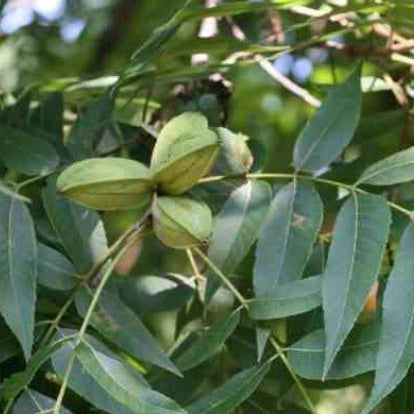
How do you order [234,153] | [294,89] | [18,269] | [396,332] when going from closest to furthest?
[396,332] → [18,269] → [234,153] → [294,89]

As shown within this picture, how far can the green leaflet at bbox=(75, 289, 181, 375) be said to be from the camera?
107 centimetres

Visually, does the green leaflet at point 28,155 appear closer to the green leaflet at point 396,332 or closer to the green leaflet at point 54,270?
the green leaflet at point 54,270

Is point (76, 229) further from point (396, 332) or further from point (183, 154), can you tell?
point (396, 332)

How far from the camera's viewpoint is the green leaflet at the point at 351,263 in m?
0.96

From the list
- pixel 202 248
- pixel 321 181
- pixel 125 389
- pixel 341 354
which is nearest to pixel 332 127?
pixel 321 181

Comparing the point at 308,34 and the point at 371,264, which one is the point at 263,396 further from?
the point at 308,34

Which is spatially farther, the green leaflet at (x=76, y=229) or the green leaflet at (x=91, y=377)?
the green leaflet at (x=76, y=229)

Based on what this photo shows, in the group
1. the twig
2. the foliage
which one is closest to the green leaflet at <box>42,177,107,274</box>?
the foliage

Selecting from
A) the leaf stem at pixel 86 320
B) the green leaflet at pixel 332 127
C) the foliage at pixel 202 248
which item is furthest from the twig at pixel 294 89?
the leaf stem at pixel 86 320

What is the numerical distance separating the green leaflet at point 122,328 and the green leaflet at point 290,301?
0.33ft

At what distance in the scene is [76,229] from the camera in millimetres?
1149

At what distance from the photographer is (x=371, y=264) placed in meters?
0.99

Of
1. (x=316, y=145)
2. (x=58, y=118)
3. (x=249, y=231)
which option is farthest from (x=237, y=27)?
(x=249, y=231)

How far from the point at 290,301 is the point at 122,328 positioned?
179 mm
